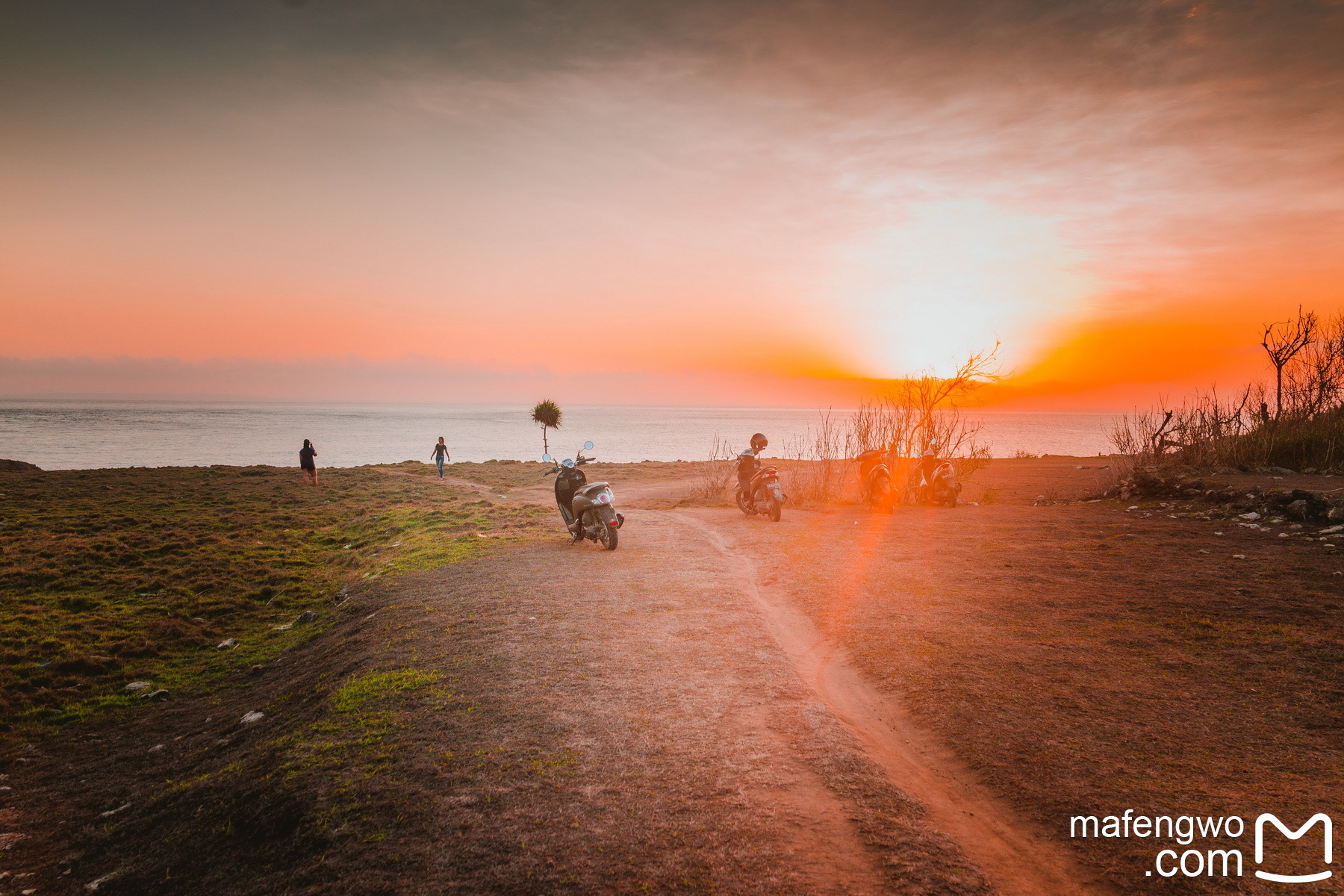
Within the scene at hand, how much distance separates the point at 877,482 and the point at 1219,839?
13.7 metres

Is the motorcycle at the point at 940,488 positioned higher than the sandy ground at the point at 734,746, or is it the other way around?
the motorcycle at the point at 940,488

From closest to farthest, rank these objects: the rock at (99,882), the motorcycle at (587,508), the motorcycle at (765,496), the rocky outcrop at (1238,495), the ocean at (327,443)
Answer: the rock at (99,882) → the rocky outcrop at (1238,495) → the motorcycle at (587,508) → the motorcycle at (765,496) → the ocean at (327,443)

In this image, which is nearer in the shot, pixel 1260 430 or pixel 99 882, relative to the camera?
pixel 99 882

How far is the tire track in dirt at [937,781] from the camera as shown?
289 cm

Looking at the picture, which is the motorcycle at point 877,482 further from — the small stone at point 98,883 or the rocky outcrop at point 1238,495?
the small stone at point 98,883

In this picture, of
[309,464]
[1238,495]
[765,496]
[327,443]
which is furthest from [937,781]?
[327,443]

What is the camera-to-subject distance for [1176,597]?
22.6 ft

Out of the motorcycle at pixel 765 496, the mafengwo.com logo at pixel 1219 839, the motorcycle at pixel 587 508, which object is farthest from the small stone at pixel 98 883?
the motorcycle at pixel 765 496

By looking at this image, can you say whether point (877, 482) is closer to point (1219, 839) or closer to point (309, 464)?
point (1219, 839)

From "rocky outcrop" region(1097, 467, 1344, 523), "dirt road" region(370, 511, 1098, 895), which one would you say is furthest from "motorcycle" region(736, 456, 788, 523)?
"rocky outcrop" region(1097, 467, 1344, 523)

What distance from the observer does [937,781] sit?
3754 millimetres

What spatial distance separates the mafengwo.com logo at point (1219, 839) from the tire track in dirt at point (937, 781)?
32 centimetres

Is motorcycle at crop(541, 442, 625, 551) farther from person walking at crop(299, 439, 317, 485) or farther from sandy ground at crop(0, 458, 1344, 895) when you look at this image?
person walking at crop(299, 439, 317, 485)

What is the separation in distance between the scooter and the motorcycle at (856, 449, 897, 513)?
322cm
